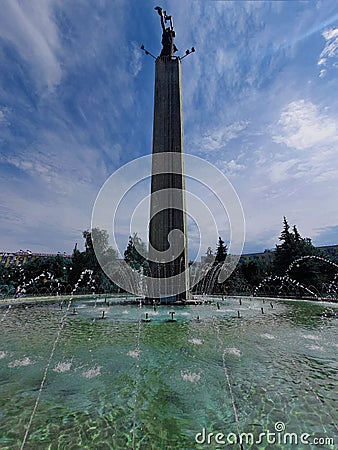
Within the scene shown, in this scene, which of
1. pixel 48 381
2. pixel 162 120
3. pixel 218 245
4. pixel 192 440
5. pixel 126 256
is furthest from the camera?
pixel 126 256

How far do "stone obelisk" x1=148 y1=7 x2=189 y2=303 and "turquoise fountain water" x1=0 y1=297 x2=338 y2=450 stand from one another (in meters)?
11.0

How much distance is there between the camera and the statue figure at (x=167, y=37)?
82.7 feet

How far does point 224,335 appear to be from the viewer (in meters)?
8.20

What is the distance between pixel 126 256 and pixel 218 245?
17.7 m

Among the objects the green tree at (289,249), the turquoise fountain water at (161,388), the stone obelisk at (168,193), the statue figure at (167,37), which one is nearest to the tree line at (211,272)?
the green tree at (289,249)

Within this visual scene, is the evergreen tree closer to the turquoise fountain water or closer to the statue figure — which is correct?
the turquoise fountain water


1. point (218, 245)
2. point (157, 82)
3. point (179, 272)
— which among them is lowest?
point (179, 272)

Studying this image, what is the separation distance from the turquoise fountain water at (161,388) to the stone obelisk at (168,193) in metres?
11.0

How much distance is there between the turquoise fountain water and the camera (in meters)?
3.20

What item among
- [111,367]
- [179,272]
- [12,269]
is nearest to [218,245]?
[179,272]

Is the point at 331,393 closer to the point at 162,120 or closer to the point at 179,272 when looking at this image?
the point at 179,272

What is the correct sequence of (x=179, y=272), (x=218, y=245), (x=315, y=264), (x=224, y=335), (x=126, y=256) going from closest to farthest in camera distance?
1. (x=224, y=335)
2. (x=179, y=272)
3. (x=315, y=264)
4. (x=218, y=245)
5. (x=126, y=256)

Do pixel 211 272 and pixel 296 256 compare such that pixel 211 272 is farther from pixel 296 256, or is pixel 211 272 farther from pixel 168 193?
pixel 168 193

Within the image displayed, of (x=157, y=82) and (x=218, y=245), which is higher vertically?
(x=157, y=82)
